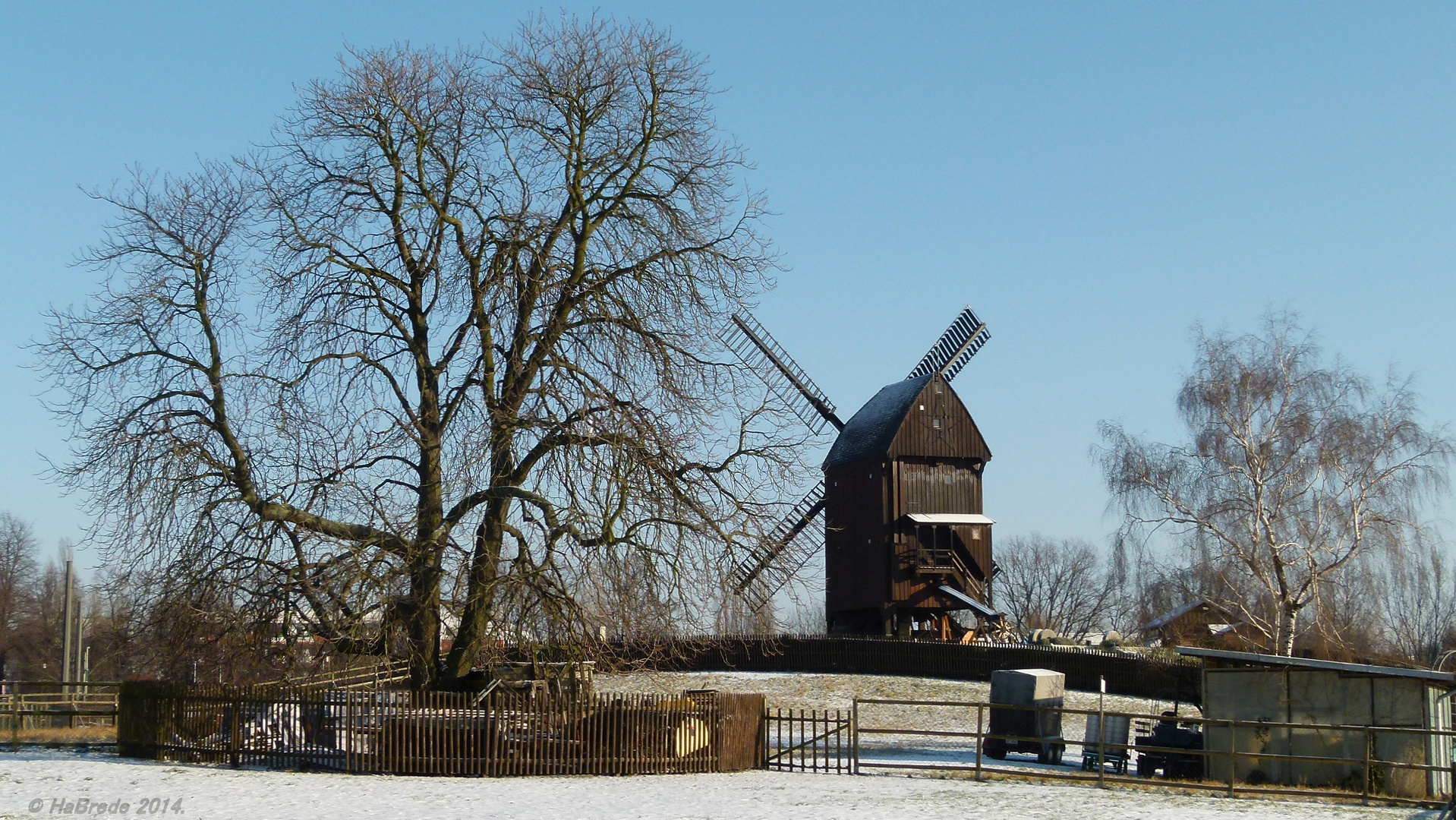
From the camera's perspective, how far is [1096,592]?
9469cm

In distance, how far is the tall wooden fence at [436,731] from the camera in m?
19.5

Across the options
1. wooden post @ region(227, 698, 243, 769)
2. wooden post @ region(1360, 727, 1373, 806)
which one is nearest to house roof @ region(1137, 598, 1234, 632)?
wooden post @ region(1360, 727, 1373, 806)

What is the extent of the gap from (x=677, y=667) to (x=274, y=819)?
96.9ft

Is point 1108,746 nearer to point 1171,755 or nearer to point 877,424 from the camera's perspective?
point 1171,755

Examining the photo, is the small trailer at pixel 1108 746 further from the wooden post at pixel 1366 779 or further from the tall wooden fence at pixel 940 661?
the tall wooden fence at pixel 940 661

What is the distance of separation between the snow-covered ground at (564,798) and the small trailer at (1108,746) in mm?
1347

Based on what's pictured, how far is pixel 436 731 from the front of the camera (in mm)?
19562

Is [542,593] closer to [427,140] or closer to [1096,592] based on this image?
[427,140]

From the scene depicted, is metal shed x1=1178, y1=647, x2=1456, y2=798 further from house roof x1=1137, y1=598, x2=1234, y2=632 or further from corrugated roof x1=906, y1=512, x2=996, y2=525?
corrugated roof x1=906, y1=512, x2=996, y2=525

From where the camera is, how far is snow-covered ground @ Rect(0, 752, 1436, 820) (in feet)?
50.2

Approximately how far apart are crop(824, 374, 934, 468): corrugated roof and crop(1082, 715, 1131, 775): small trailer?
586 inches

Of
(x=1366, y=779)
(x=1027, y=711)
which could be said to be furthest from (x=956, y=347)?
(x=1366, y=779)

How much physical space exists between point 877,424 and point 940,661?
9.43 m

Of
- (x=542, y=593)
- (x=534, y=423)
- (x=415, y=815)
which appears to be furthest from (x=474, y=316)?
(x=415, y=815)
